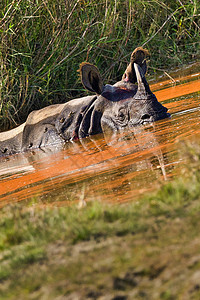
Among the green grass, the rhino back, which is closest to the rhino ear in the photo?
the rhino back

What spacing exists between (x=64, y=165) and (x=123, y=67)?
19.0ft

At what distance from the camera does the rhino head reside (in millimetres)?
6332

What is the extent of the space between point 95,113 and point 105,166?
7.45 feet

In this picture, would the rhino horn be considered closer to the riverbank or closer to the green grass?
the green grass

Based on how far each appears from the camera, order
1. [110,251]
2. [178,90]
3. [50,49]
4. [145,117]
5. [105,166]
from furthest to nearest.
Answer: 1. [50,49]
2. [178,90]
3. [145,117]
4. [105,166]
5. [110,251]

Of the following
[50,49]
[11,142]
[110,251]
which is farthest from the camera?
[50,49]

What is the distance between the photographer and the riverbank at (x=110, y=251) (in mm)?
1768

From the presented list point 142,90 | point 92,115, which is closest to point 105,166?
point 142,90

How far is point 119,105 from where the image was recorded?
6605 millimetres

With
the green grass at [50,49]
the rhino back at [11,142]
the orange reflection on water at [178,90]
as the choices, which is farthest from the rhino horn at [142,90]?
the green grass at [50,49]

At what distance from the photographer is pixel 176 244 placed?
1918 mm

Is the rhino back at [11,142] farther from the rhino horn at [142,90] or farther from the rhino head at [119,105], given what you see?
the rhino horn at [142,90]

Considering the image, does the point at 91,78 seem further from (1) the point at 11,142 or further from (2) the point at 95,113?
(1) the point at 11,142

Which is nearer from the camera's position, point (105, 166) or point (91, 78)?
point (105, 166)
